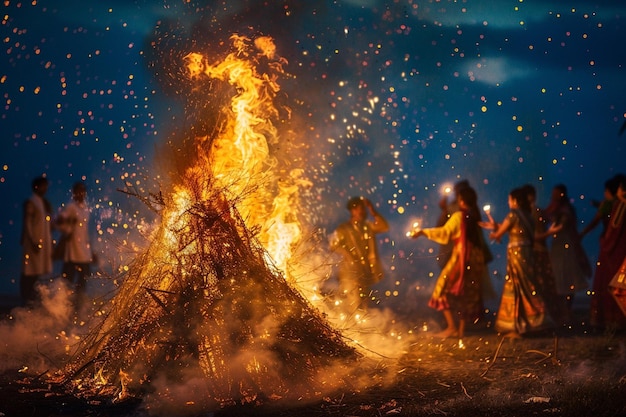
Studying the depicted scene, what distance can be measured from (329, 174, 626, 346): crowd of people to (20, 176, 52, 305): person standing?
14.6 feet

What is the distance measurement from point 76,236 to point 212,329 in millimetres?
5925

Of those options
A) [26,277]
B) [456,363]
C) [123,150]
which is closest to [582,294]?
[456,363]

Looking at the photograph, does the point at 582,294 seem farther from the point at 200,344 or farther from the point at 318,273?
the point at 200,344

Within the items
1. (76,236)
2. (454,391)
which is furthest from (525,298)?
(76,236)

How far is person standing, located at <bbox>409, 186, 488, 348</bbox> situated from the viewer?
9.70 m

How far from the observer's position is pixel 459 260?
977 centimetres

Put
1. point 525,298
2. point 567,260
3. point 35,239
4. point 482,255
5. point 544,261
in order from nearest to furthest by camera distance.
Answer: point 525,298, point 482,255, point 544,261, point 567,260, point 35,239

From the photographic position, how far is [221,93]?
25.0 feet

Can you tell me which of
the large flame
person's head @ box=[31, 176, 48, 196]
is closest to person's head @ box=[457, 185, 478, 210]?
the large flame

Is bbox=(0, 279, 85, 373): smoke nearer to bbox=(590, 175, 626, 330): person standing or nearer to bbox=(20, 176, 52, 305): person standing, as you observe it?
bbox=(20, 176, 52, 305): person standing

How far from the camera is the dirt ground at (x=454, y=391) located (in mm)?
5770

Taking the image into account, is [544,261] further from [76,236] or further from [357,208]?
[76,236]

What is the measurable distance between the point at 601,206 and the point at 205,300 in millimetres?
6012

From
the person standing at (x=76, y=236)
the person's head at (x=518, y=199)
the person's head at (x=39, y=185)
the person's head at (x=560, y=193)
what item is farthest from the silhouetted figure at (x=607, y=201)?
the person's head at (x=39, y=185)
